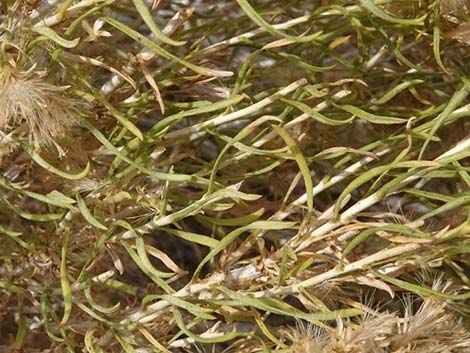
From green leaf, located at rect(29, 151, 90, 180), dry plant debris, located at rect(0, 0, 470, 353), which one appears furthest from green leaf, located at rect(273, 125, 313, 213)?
green leaf, located at rect(29, 151, 90, 180)

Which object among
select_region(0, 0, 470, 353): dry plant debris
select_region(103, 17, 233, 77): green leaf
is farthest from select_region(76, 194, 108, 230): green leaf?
select_region(103, 17, 233, 77): green leaf

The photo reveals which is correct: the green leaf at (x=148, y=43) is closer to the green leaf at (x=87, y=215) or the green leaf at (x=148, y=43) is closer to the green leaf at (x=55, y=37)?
the green leaf at (x=55, y=37)

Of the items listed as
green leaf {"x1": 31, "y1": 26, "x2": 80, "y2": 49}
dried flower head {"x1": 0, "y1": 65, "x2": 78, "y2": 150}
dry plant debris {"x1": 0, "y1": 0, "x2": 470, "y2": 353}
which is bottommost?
dry plant debris {"x1": 0, "y1": 0, "x2": 470, "y2": 353}

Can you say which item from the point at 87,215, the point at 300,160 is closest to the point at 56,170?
the point at 87,215

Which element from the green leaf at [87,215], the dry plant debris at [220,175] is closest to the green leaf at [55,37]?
the dry plant debris at [220,175]

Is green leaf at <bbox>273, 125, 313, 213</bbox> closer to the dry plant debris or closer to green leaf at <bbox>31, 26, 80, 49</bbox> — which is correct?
the dry plant debris

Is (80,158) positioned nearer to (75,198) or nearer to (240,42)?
(75,198)

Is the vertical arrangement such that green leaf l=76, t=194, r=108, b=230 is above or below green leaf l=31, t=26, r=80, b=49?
below

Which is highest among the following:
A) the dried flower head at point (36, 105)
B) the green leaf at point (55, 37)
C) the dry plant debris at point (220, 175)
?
the green leaf at point (55, 37)

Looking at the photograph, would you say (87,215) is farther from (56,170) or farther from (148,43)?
(148,43)
